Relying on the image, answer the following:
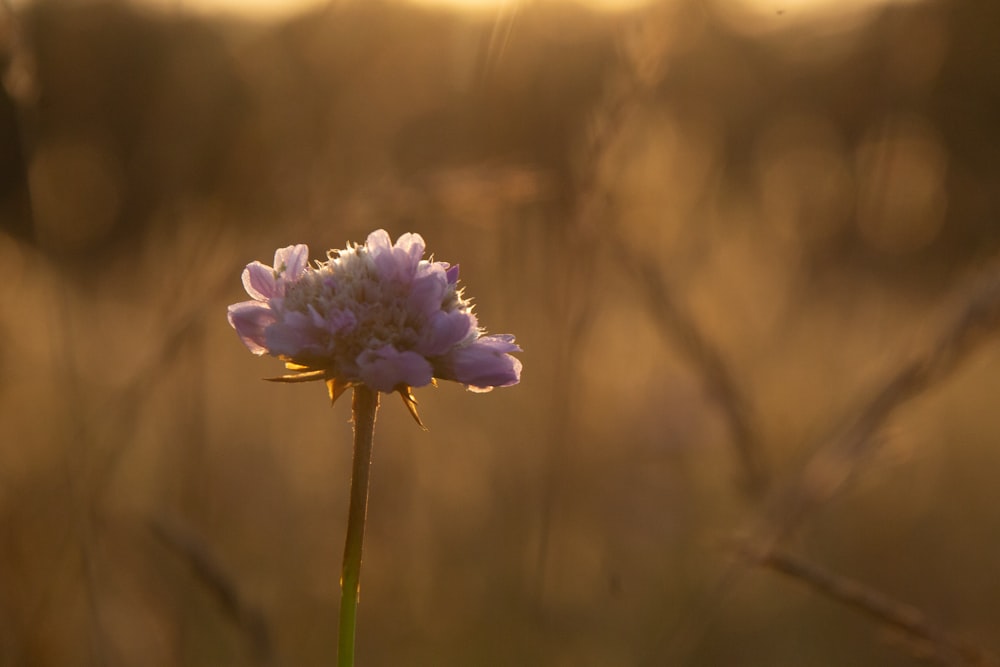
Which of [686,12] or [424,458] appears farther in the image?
[424,458]

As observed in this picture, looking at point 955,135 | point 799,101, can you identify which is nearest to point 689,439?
point 799,101

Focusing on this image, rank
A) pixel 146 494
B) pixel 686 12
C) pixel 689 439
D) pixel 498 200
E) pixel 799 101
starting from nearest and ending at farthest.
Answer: pixel 498 200, pixel 686 12, pixel 146 494, pixel 689 439, pixel 799 101

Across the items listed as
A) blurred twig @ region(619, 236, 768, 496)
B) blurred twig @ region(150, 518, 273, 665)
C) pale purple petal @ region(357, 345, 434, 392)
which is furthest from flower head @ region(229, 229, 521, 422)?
blurred twig @ region(619, 236, 768, 496)

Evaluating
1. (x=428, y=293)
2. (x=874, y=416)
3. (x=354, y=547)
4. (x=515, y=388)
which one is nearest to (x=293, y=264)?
(x=428, y=293)

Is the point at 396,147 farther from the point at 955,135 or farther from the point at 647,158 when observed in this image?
the point at 955,135

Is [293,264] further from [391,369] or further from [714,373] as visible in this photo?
[714,373]

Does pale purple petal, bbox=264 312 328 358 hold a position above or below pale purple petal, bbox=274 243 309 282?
below

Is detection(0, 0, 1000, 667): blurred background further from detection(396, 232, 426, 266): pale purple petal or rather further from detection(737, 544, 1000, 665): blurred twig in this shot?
detection(396, 232, 426, 266): pale purple petal
